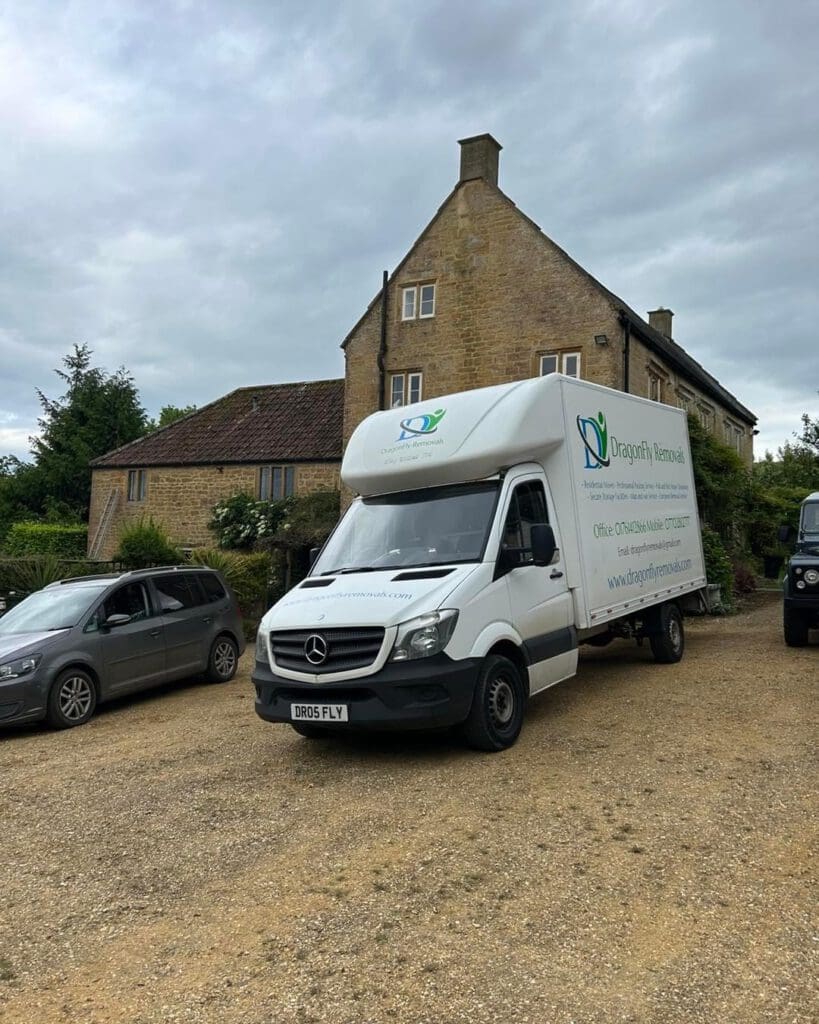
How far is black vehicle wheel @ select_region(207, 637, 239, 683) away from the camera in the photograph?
37.9 ft

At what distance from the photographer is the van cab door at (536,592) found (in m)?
7.18

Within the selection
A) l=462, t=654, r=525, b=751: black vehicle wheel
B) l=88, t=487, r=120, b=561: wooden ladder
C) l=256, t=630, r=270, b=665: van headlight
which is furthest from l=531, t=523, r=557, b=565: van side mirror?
l=88, t=487, r=120, b=561: wooden ladder

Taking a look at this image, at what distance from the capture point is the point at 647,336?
73.9 feet

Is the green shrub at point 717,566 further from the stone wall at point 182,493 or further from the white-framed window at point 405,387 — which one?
the stone wall at point 182,493

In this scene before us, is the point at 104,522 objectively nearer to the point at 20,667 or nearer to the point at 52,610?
the point at 52,610

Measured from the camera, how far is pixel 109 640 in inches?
387

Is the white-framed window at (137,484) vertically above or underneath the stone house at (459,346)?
underneath

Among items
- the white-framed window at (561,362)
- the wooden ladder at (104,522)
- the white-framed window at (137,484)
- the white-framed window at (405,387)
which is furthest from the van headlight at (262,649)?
the wooden ladder at (104,522)

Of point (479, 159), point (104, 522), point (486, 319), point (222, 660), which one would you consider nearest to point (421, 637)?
point (222, 660)

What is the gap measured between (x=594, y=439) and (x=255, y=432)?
22149mm

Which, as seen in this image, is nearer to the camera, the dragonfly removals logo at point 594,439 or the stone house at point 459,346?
the dragonfly removals logo at point 594,439

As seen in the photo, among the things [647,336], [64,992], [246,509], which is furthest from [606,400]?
[246,509]

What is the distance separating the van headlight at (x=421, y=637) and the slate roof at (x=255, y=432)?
67.6 feet

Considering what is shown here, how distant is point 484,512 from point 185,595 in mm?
5580
